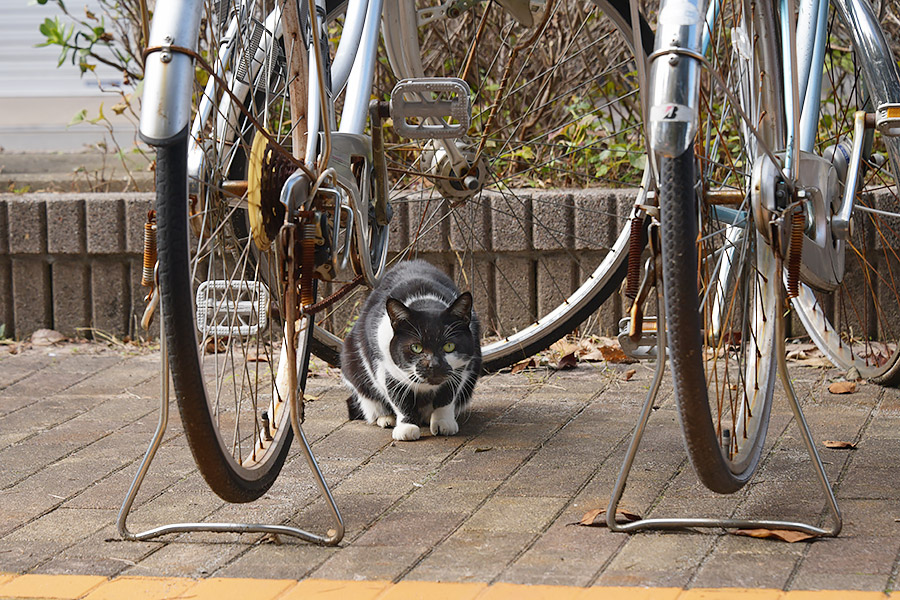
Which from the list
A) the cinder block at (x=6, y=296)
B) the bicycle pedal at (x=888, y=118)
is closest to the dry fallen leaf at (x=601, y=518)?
the bicycle pedal at (x=888, y=118)

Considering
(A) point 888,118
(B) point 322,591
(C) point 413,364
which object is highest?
(A) point 888,118

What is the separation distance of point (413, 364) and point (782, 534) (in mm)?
1319

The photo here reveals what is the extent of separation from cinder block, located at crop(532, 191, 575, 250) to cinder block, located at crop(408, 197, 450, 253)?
34 centimetres

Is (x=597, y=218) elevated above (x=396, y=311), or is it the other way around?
(x=597, y=218)

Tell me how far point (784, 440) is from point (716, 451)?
36.3 inches

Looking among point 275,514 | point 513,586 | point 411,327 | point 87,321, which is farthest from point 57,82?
point 513,586

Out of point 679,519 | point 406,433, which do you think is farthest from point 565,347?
point 679,519

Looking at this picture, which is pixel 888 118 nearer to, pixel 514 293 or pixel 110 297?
pixel 514 293

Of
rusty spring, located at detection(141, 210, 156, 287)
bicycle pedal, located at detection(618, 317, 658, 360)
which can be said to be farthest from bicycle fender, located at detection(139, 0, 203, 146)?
bicycle pedal, located at detection(618, 317, 658, 360)

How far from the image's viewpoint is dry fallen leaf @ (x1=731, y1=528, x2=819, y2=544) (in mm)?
2130

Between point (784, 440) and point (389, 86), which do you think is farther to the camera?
point (389, 86)

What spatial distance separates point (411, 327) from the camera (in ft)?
10.6

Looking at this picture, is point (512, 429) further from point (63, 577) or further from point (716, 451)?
point (63, 577)

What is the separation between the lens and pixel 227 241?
244 centimetres
